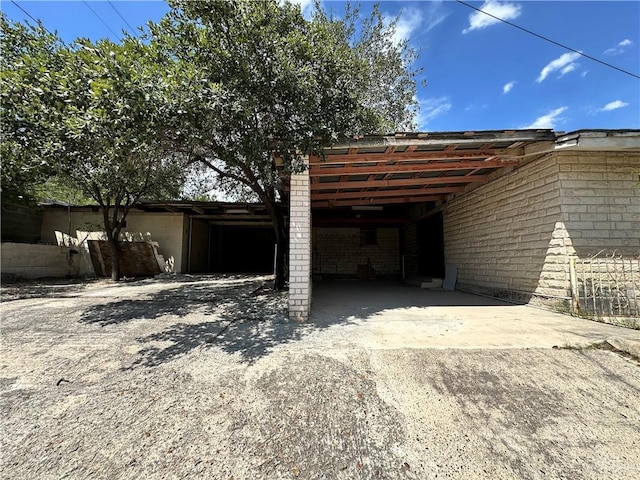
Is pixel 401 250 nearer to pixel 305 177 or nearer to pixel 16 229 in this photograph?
pixel 305 177

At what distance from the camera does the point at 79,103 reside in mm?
4234

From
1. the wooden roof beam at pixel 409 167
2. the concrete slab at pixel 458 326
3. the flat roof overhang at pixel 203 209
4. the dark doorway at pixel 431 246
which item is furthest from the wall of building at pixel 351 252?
the wooden roof beam at pixel 409 167

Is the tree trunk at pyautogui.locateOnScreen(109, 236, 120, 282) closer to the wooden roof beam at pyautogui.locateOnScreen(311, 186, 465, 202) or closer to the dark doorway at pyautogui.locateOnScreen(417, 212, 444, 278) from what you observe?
the wooden roof beam at pyautogui.locateOnScreen(311, 186, 465, 202)

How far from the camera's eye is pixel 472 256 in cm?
778

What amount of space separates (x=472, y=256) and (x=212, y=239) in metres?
12.9

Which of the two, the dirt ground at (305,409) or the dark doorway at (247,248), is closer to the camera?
the dirt ground at (305,409)

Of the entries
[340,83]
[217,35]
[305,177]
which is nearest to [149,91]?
[217,35]

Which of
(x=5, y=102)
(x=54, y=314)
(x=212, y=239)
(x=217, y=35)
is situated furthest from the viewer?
(x=212, y=239)

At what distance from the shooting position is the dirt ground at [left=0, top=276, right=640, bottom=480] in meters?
1.79

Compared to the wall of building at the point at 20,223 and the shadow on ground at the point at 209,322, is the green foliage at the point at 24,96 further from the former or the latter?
the wall of building at the point at 20,223

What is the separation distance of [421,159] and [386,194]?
124 inches

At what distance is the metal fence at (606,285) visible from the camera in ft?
14.4

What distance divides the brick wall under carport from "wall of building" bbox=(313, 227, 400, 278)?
6.48m

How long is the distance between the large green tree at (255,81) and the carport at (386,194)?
536 mm
